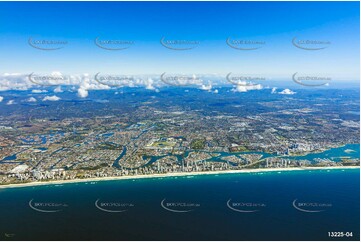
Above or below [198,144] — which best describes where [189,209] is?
below

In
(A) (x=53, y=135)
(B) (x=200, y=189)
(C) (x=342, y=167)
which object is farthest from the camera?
(A) (x=53, y=135)

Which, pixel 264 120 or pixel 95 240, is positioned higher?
pixel 264 120

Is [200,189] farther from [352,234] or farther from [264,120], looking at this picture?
[264,120]

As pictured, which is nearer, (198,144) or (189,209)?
(189,209)

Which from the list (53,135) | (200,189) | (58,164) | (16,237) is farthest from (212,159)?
(53,135)

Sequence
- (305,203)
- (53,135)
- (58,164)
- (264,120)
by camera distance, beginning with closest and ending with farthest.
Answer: (305,203) < (58,164) < (53,135) < (264,120)

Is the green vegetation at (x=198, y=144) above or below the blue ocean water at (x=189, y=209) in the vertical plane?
above

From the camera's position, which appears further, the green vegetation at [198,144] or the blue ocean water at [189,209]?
the green vegetation at [198,144]

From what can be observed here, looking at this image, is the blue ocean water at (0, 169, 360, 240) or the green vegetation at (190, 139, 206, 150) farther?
the green vegetation at (190, 139, 206, 150)
